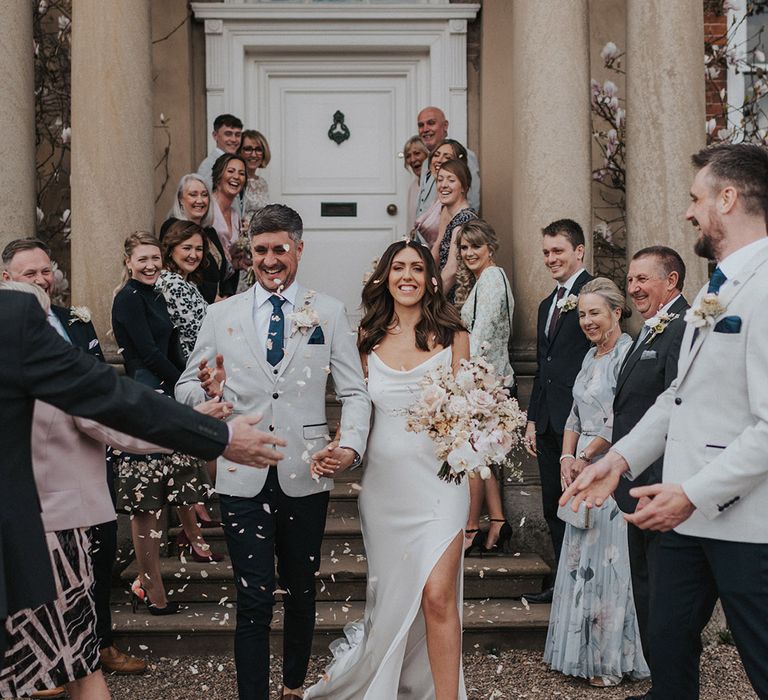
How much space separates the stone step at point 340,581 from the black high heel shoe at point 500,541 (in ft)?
0.95

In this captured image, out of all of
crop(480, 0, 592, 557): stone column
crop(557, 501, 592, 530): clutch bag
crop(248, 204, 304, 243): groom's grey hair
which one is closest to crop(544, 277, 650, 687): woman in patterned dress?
crop(557, 501, 592, 530): clutch bag

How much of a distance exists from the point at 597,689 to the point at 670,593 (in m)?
2.27

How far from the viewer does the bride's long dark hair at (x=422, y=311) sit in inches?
205

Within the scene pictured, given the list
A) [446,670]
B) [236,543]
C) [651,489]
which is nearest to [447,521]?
[446,670]

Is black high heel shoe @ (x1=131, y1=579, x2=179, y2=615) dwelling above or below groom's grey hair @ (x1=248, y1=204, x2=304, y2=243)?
below

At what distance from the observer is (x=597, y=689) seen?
5641 millimetres

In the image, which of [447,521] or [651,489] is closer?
[651,489]

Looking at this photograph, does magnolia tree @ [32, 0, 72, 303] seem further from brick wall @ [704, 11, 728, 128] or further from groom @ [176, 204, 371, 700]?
brick wall @ [704, 11, 728, 128]

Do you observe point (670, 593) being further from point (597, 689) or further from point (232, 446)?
point (597, 689)

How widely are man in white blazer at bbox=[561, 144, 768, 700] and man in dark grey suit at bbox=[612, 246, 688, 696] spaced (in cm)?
101

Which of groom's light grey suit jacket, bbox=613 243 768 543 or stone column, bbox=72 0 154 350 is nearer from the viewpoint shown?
groom's light grey suit jacket, bbox=613 243 768 543

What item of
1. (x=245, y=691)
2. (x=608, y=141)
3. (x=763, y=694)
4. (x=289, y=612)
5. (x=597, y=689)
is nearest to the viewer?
(x=763, y=694)

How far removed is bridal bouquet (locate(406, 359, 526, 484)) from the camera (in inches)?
181

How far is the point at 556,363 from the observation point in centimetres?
655
